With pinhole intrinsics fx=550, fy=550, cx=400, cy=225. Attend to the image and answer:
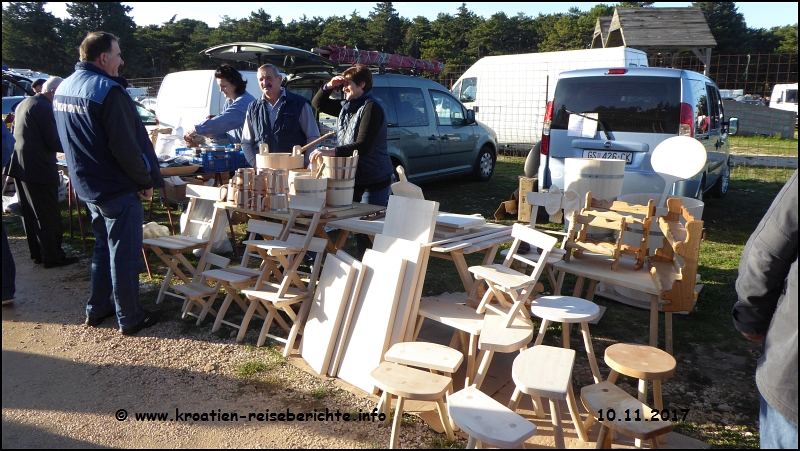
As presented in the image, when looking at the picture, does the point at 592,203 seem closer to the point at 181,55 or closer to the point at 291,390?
Result: the point at 291,390

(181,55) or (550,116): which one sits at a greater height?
(181,55)

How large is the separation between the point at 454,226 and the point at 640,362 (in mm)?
1344

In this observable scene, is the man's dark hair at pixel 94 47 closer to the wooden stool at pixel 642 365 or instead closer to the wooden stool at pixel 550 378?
the wooden stool at pixel 550 378

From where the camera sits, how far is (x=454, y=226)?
3.45 meters

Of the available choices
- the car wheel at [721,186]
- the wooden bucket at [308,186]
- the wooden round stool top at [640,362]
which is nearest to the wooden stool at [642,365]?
the wooden round stool top at [640,362]

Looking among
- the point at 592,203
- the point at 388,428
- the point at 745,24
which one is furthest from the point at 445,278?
the point at 745,24

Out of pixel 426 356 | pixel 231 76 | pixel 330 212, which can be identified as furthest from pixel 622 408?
pixel 231 76

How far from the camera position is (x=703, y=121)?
240 inches

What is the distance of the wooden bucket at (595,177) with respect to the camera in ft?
12.9

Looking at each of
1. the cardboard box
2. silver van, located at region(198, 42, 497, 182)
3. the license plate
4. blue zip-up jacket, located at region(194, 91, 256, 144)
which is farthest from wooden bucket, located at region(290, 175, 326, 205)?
silver van, located at region(198, 42, 497, 182)

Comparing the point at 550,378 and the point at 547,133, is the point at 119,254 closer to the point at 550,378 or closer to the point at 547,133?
the point at 550,378

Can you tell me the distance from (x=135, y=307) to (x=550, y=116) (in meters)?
4.81

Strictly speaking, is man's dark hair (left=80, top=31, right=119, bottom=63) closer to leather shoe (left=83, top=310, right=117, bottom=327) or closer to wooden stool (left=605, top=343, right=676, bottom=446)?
leather shoe (left=83, top=310, right=117, bottom=327)

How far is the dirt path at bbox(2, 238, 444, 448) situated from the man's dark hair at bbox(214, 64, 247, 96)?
2.67m
